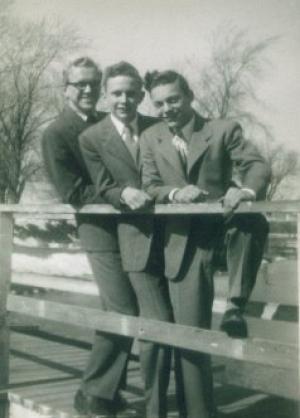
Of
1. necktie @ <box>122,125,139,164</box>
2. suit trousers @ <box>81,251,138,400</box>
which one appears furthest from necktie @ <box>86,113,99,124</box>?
suit trousers @ <box>81,251,138,400</box>

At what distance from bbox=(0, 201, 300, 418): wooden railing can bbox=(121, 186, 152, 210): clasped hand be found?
5 cm

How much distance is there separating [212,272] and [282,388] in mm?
3893

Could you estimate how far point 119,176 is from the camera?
3.35m

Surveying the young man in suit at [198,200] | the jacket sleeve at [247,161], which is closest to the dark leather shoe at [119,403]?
the young man in suit at [198,200]

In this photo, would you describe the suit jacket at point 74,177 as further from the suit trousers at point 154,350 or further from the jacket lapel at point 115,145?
the suit trousers at point 154,350

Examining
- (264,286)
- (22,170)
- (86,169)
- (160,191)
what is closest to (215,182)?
(160,191)

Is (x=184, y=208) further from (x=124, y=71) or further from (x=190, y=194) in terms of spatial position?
(x=124, y=71)

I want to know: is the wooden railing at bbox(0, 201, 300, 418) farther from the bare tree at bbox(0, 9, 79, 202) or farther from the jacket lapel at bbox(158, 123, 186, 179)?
the bare tree at bbox(0, 9, 79, 202)

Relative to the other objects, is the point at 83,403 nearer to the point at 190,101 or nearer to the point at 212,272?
the point at 212,272

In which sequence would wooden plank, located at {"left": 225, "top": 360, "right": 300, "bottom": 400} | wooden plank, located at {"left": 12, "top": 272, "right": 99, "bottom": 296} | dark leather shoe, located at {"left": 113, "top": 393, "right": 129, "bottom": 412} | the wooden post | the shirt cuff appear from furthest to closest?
wooden plank, located at {"left": 225, "top": 360, "right": 300, "bottom": 400}
wooden plank, located at {"left": 12, "top": 272, "right": 99, "bottom": 296}
the wooden post
dark leather shoe, located at {"left": 113, "top": 393, "right": 129, "bottom": 412}
the shirt cuff

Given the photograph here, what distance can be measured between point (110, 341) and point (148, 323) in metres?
0.52

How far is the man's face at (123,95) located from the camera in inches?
132

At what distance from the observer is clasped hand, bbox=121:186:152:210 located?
296cm

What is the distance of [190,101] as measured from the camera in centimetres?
308
